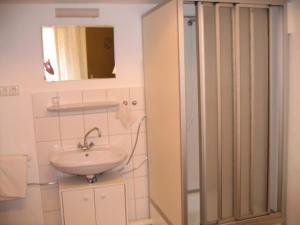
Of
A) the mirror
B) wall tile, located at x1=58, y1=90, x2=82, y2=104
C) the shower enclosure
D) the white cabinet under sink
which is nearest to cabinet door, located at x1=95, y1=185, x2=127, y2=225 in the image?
the white cabinet under sink

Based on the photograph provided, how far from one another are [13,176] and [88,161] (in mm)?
694

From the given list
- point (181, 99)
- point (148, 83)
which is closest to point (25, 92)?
point (148, 83)

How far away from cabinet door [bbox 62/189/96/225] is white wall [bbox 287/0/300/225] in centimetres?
173

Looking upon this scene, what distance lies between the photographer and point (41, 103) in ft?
9.16

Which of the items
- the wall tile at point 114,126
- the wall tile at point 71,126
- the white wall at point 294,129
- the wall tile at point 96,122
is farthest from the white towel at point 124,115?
the white wall at point 294,129

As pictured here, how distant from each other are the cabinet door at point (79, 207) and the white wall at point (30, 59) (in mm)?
479

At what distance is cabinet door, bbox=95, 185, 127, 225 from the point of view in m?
2.64

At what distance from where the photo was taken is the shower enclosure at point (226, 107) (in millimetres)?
2232

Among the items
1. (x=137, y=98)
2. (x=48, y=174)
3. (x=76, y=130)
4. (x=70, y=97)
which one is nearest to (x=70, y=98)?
(x=70, y=97)

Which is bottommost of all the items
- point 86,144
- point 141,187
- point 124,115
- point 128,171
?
point 141,187

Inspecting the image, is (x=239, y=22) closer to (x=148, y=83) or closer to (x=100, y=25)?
(x=148, y=83)

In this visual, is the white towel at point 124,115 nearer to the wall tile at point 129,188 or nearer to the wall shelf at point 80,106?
the wall shelf at point 80,106

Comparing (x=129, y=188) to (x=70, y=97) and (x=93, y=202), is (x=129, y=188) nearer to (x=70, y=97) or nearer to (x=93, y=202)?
(x=93, y=202)

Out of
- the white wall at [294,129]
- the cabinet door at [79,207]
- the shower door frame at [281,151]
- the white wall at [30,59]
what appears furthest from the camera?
the white wall at [30,59]
